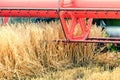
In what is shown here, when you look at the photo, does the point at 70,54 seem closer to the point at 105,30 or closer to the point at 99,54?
the point at 99,54

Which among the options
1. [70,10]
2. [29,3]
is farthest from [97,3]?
[29,3]

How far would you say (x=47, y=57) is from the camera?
21.2 ft

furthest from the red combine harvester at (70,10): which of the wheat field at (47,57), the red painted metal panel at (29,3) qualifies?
the wheat field at (47,57)

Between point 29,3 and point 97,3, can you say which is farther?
point 29,3

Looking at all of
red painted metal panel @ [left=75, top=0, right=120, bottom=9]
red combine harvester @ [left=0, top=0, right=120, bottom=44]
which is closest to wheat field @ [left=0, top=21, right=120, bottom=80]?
red combine harvester @ [left=0, top=0, right=120, bottom=44]

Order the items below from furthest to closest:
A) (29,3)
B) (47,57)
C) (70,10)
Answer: (29,3)
(47,57)
(70,10)

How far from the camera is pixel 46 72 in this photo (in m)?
6.28

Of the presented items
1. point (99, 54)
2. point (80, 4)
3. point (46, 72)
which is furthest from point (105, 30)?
point (46, 72)

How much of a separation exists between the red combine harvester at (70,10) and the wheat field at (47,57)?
0.93ft

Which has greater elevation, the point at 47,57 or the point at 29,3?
the point at 29,3

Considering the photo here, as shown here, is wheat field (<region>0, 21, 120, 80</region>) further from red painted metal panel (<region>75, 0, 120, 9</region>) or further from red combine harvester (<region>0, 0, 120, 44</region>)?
red painted metal panel (<region>75, 0, 120, 9</region>)

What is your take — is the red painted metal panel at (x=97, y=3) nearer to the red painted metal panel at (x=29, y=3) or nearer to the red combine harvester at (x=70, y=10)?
the red combine harvester at (x=70, y=10)

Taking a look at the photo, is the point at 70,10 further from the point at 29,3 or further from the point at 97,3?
the point at 29,3

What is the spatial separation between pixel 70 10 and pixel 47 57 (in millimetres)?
775
